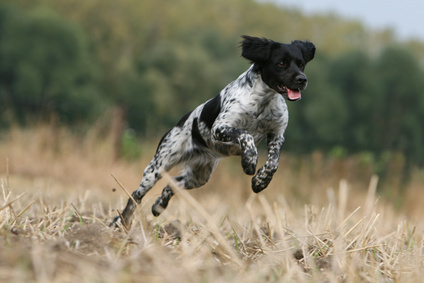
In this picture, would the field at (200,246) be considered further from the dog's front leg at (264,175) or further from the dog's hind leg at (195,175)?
the dog's hind leg at (195,175)

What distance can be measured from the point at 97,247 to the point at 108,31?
A: 51.1 m

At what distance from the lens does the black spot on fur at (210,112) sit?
4.73 meters

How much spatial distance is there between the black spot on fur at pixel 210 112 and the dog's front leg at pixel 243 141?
246 mm

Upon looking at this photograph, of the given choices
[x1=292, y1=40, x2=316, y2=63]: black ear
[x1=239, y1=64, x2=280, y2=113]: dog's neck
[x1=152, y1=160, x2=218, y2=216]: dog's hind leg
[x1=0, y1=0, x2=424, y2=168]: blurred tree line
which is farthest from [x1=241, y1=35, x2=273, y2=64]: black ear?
[x1=0, y1=0, x2=424, y2=168]: blurred tree line

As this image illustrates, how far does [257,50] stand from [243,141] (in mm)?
836

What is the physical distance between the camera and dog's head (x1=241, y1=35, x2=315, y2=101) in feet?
14.2

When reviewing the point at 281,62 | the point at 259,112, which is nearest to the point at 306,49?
the point at 281,62

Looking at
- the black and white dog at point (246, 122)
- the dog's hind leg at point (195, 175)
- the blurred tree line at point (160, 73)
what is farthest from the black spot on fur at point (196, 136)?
the blurred tree line at point (160, 73)

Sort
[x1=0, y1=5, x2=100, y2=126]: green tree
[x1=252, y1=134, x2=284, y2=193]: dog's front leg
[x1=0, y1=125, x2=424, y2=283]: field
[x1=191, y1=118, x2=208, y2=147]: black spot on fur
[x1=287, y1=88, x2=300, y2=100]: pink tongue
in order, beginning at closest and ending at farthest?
[x1=0, y1=125, x2=424, y2=283]: field < [x1=252, y1=134, x2=284, y2=193]: dog's front leg < [x1=287, y1=88, x2=300, y2=100]: pink tongue < [x1=191, y1=118, x2=208, y2=147]: black spot on fur < [x1=0, y1=5, x2=100, y2=126]: green tree

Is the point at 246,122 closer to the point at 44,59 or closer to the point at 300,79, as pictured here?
the point at 300,79

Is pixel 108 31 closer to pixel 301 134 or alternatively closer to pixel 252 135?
pixel 301 134

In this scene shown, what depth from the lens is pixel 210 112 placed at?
4777 mm

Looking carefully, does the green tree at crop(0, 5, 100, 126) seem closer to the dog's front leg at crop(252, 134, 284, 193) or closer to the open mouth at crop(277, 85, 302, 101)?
the open mouth at crop(277, 85, 302, 101)

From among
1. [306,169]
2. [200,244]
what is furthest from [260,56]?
[306,169]
